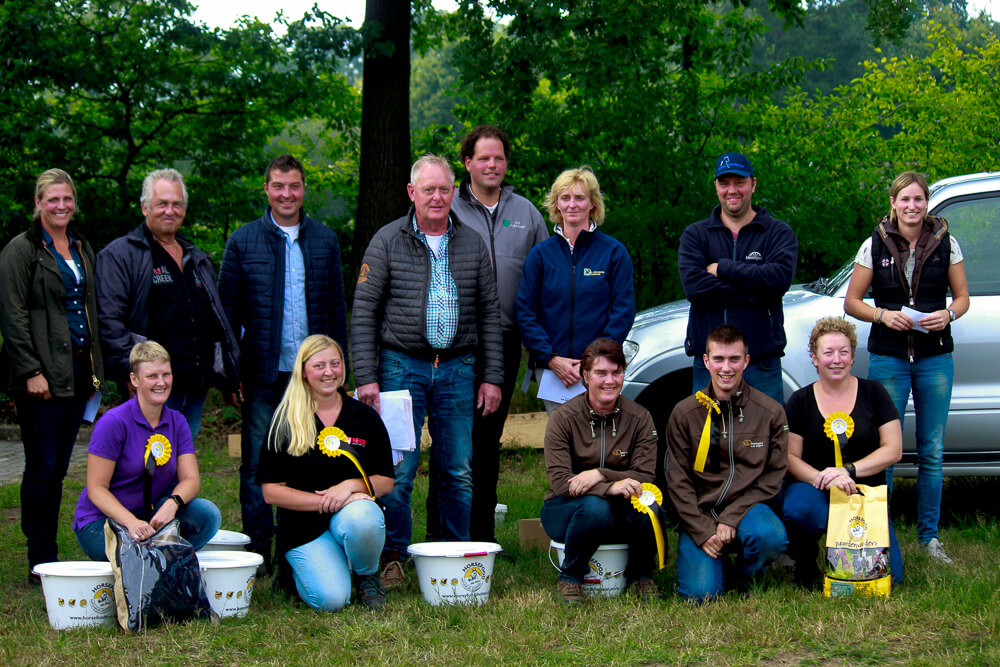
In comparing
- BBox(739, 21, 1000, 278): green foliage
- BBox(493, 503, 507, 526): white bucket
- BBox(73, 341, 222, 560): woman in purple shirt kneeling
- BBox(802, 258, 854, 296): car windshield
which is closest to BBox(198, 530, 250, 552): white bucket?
BBox(73, 341, 222, 560): woman in purple shirt kneeling

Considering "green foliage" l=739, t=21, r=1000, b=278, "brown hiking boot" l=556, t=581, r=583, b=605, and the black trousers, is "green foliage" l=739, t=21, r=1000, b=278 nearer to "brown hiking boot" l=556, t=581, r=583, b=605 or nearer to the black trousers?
"brown hiking boot" l=556, t=581, r=583, b=605

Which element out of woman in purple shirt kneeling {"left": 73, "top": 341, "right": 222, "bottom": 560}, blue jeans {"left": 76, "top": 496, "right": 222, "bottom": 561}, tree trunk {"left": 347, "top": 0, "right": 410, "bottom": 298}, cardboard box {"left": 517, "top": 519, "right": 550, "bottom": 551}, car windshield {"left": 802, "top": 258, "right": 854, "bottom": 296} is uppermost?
tree trunk {"left": 347, "top": 0, "right": 410, "bottom": 298}

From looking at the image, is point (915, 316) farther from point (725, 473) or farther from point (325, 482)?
point (325, 482)

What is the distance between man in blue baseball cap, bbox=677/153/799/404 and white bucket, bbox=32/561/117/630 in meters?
2.98

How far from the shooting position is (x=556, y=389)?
520 cm

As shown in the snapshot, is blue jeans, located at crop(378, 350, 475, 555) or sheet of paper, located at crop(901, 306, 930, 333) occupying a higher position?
sheet of paper, located at crop(901, 306, 930, 333)

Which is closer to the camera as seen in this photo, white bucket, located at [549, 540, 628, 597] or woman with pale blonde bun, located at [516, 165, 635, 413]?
white bucket, located at [549, 540, 628, 597]

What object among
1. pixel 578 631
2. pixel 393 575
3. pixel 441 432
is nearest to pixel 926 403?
pixel 578 631

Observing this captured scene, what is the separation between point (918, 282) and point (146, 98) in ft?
28.3

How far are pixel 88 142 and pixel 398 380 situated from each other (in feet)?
25.6

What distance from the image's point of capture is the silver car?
5.75 meters

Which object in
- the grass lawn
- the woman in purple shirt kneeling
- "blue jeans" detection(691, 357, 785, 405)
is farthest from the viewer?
"blue jeans" detection(691, 357, 785, 405)

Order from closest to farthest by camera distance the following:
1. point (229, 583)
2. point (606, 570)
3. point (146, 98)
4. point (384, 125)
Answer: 1. point (229, 583)
2. point (606, 570)
3. point (384, 125)
4. point (146, 98)

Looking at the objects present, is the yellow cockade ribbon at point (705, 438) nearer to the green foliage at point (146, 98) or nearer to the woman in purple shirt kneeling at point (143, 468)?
the woman in purple shirt kneeling at point (143, 468)
